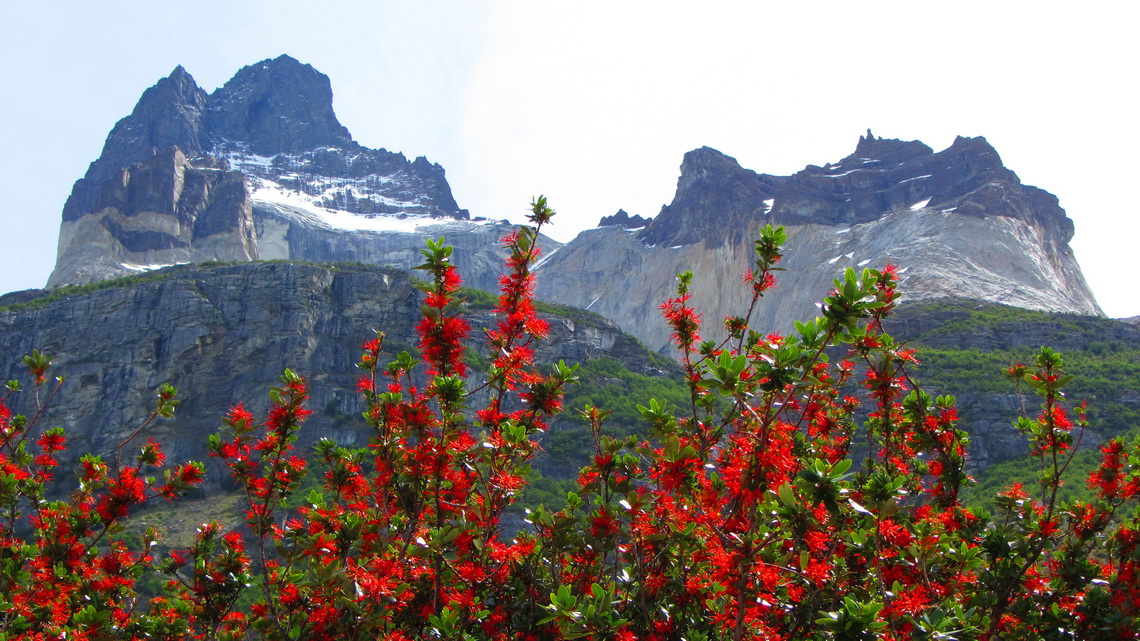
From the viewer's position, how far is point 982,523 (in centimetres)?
691

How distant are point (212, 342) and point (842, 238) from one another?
3236 inches

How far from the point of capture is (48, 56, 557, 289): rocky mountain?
116 meters

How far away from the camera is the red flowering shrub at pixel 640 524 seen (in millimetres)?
4750

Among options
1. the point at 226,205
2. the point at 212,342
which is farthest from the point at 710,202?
the point at 226,205

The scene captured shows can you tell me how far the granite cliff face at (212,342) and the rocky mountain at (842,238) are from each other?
89.6 ft

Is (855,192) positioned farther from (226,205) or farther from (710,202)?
(226,205)

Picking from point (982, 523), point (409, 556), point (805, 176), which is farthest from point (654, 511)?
point (805, 176)

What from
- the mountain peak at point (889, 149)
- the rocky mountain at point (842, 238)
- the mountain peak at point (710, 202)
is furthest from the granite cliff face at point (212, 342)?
the mountain peak at point (889, 149)

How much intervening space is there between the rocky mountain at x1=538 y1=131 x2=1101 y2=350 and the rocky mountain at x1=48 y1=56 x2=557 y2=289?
4091 cm

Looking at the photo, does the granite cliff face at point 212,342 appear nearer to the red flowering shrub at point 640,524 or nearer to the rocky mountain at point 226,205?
the rocky mountain at point 226,205

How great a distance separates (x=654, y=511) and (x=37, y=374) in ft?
23.8

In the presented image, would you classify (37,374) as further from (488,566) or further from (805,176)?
(805,176)

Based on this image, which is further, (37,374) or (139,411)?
(139,411)

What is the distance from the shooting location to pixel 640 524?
19.5ft
